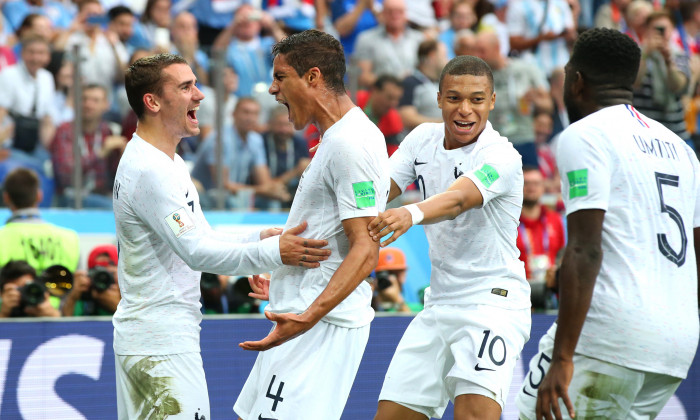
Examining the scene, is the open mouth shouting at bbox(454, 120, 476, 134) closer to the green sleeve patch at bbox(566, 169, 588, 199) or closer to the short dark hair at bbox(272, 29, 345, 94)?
the short dark hair at bbox(272, 29, 345, 94)

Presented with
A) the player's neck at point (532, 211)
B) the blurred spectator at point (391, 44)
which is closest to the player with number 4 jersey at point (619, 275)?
the player's neck at point (532, 211)

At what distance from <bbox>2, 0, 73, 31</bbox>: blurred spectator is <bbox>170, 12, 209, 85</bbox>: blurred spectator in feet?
4.35

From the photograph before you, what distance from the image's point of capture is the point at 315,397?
414 cm

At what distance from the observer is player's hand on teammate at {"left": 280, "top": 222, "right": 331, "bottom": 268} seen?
13.6 feet

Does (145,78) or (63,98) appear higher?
(63,98)

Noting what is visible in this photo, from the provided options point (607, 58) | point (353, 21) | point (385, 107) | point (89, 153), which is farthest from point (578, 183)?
point (353, 21)

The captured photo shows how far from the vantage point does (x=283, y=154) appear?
9242mm

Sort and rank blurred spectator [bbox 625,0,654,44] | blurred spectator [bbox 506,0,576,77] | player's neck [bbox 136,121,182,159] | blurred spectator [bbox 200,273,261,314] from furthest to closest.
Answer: blurred spectator [bbox 625,0,654,44], blurred spectator [bbox 506,0,576,77], blurred spectator [bbox 200,273,261,314], player's neck [bbox 136,121,182,159]

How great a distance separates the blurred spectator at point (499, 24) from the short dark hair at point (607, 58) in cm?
793

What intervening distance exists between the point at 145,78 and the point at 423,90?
5.79m

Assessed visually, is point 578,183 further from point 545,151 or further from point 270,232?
point 545,151

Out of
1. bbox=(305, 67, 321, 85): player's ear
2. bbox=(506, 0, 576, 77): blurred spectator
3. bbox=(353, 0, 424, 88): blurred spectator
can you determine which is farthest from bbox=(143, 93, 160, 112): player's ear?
bbox=(506, 0, 576, 77): blurred spectator

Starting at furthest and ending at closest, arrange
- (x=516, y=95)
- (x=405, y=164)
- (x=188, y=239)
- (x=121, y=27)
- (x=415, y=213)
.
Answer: (x=516, y=95)
(x=121, y=27)
(x=405, y=164)
(x=415, y=213)
(x=188, y=239)

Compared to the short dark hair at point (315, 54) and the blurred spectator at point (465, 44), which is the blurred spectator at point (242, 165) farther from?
the short dark hair at point (315, 54)
